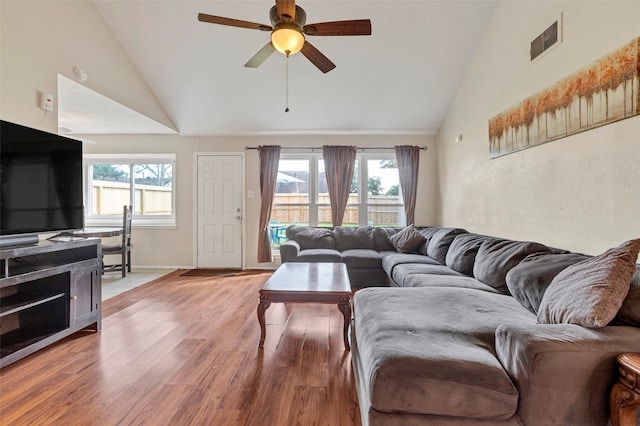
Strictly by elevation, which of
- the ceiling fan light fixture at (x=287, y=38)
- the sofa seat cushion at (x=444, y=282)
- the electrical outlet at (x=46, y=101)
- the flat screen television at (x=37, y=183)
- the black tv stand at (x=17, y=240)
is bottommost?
the sofa seat cushion at (x=444, y=282)

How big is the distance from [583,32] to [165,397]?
3.57 metres

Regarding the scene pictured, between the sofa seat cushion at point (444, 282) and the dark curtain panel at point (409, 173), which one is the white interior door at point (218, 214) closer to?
the dark curtain panel at point (409, 173)

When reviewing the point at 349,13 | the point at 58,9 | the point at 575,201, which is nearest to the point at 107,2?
the point at 58,9

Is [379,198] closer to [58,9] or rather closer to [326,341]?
[326,341]

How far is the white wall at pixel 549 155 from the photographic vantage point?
1.80 m

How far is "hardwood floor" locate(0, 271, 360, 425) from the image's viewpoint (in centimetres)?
157

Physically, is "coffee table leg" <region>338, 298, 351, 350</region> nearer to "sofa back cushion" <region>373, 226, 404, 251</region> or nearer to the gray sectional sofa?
the gray sectional sofa

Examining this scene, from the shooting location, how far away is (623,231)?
179cm

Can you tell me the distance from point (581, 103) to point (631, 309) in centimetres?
152

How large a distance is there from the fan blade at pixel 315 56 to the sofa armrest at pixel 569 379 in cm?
229

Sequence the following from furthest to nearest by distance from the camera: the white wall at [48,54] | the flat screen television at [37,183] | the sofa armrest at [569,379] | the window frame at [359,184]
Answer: the window frame at [359,184], the white wall at [48,54], the flat screen television at [37,183], the sofa armrest at [569,379]

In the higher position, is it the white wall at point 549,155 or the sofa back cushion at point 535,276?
the white wall at point 549,155

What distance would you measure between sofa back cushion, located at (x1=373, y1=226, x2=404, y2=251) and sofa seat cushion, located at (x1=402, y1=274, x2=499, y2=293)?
1.73 m

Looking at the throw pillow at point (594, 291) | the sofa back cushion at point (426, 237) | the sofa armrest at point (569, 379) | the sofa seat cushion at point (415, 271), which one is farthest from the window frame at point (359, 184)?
the sofa armrest at point (569, 379)
